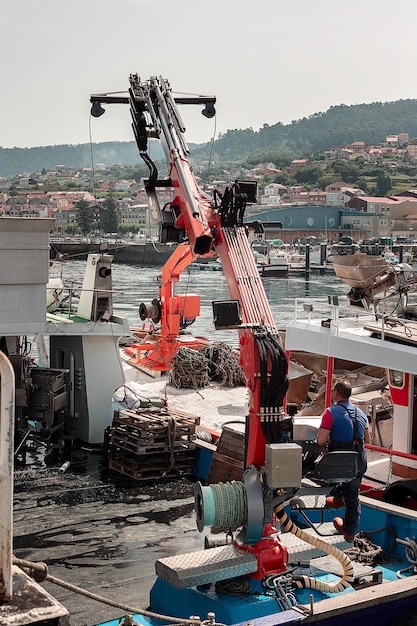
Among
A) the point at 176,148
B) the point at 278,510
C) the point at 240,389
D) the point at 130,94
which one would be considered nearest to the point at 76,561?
the point at 278,510

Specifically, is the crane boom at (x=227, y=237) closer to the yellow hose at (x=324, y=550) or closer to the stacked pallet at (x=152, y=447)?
the yellow hose at (x=324, y=550)

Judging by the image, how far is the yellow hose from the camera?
8.65 metres

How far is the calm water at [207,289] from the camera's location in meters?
55.6

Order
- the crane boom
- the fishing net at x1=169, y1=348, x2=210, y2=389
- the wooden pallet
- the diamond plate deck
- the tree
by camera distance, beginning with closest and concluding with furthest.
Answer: the diamond plate deck → the crane boom → the wooden pallet → the fishing net at x1=169, y1=348, x2=210, y2=389 → the tree

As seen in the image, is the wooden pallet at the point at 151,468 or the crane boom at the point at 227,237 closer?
the crane boom at the point at 227,237

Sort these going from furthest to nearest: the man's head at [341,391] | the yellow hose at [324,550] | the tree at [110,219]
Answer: the tree at [110,219], the man's head at [341,391], the yellow hose at [324,550]

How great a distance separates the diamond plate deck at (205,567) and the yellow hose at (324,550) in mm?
562

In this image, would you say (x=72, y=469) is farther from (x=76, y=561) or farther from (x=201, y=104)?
(x=201, y=104)

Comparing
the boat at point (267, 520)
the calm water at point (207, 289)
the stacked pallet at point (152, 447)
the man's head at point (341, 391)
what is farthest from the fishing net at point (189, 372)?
the calm water at point (207, 289)

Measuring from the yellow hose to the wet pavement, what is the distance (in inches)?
83.1

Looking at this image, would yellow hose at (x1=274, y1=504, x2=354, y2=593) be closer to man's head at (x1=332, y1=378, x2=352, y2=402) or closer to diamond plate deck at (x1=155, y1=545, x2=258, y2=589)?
diamond plate deck at (x1=155, y1=545, x2=258, y2=589)

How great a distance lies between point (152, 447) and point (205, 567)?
6.31 m

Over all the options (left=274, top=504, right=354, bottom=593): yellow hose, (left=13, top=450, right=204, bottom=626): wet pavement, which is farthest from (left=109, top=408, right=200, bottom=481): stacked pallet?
(left=274, top=504, right=354, bottom=593): yellow hose

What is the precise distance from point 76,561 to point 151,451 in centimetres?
384
